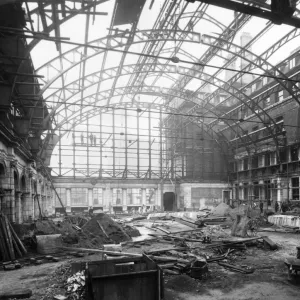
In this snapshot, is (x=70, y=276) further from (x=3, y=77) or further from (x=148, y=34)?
(x=148, y=34)

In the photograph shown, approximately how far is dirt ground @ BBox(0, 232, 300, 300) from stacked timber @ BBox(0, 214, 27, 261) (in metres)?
1.31

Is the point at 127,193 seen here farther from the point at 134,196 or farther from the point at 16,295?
the point at 16,295

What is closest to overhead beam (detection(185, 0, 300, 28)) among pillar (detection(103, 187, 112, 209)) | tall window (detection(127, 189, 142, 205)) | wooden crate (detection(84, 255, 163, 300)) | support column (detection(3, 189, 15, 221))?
wooden crate (detection(84, 255, 163, 300))

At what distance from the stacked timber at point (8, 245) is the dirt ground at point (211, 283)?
1.31 meters

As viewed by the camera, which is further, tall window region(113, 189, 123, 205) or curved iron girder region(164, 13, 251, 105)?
tall window region(113, 189, 123, 205)

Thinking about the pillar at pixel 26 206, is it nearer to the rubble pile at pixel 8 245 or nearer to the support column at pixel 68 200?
the rubble pile at pixel 8 245

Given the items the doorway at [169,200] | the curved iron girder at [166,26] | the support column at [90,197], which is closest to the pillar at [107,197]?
the support column at [90,197]

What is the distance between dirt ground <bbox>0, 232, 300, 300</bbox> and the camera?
Result: 24.0 ft

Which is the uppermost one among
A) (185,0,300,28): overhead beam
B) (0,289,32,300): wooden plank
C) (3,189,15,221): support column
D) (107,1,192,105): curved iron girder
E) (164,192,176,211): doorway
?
(107,1,192,105): curved iron girder

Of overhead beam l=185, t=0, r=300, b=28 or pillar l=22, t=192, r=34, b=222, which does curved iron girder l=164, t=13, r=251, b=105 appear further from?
overhead beam l=185, t=0, r=300, b=28

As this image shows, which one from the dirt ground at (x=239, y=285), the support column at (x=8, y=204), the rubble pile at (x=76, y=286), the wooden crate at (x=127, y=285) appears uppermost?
the support column at (x=8, y=204)

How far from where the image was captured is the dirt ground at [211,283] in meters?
7.30

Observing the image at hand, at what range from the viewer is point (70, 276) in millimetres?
8109

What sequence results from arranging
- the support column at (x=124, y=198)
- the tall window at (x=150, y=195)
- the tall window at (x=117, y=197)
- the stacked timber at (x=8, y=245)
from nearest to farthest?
the stacked timber at (x=8, y=245)
the support column at (x=124, y=198)
the tall window at (x=117, y=197)
the tall window at (x=150, y=195)
